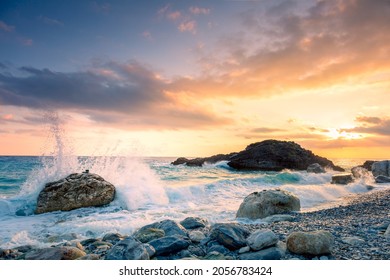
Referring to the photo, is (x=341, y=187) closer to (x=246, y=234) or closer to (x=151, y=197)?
(x=151, y=197)

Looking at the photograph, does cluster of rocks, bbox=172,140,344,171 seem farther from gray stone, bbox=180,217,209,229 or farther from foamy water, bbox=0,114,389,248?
gray stone, bbox=180,217,209,229

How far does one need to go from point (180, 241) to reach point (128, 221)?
368 centimetres

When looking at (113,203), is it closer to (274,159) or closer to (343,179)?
(343,179)

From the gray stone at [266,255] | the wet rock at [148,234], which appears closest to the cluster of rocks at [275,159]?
the wet rock at [148,234]

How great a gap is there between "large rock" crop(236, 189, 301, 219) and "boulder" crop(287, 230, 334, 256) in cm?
422

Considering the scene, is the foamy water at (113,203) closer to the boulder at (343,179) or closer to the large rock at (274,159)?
the boulder at (343,179)

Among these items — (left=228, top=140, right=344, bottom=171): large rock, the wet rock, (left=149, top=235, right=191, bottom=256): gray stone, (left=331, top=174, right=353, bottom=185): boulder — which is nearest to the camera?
(left=149, top=235, right=191, bottom=256): gray stone

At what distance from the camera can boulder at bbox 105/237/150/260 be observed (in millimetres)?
3840

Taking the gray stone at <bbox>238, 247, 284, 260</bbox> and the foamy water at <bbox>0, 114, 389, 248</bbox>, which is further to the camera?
the foamy water at <bbox>0, 114, 389, 248</bbox>

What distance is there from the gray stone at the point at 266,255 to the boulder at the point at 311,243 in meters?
0.20

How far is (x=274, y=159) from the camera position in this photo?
40938 millimetres

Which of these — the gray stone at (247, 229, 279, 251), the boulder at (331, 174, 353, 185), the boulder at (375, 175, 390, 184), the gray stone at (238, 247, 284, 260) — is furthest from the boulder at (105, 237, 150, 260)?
the boulder at (375, 175, 390, 184)

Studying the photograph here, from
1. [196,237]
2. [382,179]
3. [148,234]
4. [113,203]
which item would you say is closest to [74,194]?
[113,203]

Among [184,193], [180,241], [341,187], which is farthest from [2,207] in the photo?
[341,187]
